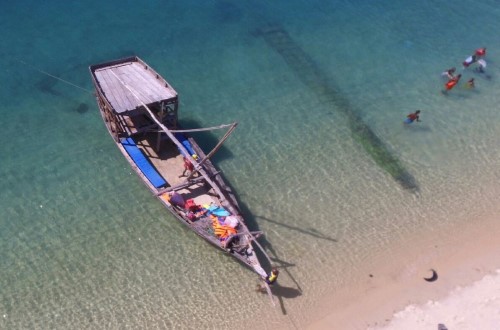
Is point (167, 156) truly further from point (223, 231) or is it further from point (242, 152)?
point (223, 231)

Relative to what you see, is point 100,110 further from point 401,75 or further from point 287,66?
point 401,75

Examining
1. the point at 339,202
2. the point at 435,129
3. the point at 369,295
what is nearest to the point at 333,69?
the point at 435,129

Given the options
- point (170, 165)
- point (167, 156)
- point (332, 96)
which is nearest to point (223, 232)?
point (170, 165)

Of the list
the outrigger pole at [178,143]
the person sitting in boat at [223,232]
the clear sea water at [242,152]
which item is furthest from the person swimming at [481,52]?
the person sitting in boat at [223,232]

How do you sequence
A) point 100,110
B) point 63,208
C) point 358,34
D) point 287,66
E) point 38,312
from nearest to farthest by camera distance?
point 38,312 < point 63,208 < point 100,110 < point 287,66 < point 358,34

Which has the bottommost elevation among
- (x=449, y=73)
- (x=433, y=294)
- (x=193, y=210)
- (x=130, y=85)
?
(x=433, y=294)
